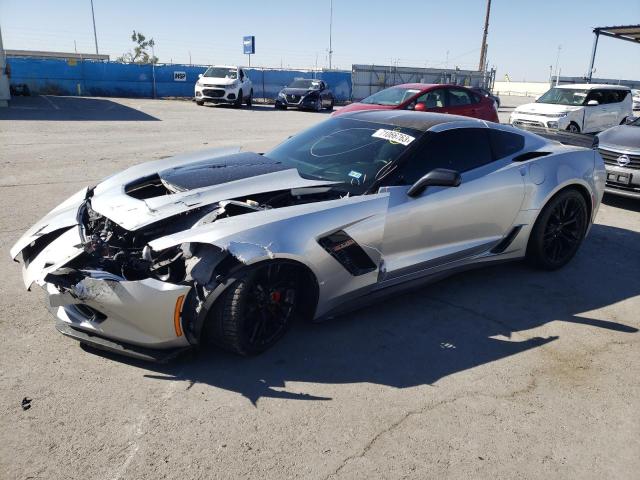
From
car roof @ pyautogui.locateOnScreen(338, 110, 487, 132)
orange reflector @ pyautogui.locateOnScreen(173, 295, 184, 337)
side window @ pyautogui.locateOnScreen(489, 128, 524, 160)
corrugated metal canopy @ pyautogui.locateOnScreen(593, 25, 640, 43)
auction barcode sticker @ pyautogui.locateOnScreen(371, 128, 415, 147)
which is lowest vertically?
orange reflector @ pyautogui.locateOnScreen(173, 295, 184, 337)

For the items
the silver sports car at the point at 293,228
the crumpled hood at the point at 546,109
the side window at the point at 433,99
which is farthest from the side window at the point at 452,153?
the crumpled hood at the point at 546,109

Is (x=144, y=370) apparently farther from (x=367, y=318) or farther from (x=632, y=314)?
(x=632, y=314)

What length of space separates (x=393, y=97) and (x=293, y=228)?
33.5 ft

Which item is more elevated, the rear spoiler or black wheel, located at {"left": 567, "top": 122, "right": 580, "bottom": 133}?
the rear spoiler

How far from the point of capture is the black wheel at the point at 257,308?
9.85 feet

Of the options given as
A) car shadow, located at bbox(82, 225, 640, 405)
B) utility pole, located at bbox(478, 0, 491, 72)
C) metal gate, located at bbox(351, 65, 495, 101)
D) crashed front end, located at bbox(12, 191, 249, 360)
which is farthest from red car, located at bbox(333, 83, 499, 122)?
utility pole, located at bbox(478, 0, 491, 72)

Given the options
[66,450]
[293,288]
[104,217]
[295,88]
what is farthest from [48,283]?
[295,88]

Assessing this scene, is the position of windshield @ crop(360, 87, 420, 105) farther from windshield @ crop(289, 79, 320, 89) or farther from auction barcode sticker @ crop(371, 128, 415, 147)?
windshield @ crop(289, 79, 320, 89)

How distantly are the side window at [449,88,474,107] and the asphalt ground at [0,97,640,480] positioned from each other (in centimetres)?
847

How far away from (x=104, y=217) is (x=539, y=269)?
12.6ft

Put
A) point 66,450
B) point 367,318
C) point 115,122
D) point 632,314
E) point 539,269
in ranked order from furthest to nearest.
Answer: point 115,122, point 539,269, point 632,314, point 367,318, point 66,450

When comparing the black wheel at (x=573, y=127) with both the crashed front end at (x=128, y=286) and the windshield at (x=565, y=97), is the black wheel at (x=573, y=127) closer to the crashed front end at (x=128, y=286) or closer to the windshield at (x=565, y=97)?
the windshield at (x=565, y=97)

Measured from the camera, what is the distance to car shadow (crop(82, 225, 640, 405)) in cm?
312

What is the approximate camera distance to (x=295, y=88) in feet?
78.0
